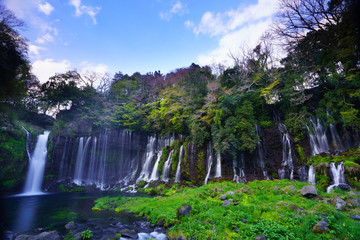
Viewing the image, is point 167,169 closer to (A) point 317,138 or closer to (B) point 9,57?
(A) point 317,138

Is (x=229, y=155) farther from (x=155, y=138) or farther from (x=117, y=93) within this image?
(x=117, y=93)

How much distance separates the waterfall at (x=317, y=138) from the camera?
1384 cm

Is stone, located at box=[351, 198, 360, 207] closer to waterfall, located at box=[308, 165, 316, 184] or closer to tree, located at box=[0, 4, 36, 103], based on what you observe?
waterfall, located at box=[308, 165, 316, 184]

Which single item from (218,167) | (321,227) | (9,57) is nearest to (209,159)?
(218,167)

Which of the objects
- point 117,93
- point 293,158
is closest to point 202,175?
point 293,158

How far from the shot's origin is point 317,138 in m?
14.3

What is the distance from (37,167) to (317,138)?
102 ft

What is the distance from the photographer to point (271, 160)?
601 inches

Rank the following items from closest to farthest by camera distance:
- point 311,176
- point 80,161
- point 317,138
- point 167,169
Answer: point 311,176 → point 317,138 → point 167,169 → point 80,161

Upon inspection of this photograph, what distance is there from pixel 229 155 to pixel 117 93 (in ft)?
79.2

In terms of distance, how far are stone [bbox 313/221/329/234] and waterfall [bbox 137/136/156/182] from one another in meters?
20.5

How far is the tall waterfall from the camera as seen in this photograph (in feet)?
44.4

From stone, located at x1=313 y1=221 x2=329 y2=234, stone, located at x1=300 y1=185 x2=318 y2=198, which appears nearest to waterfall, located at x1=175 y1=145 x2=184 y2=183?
stone, located at x1=300 y1=185 x2=318 y2=198

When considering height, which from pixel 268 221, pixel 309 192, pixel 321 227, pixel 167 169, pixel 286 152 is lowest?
pixel 268 221
